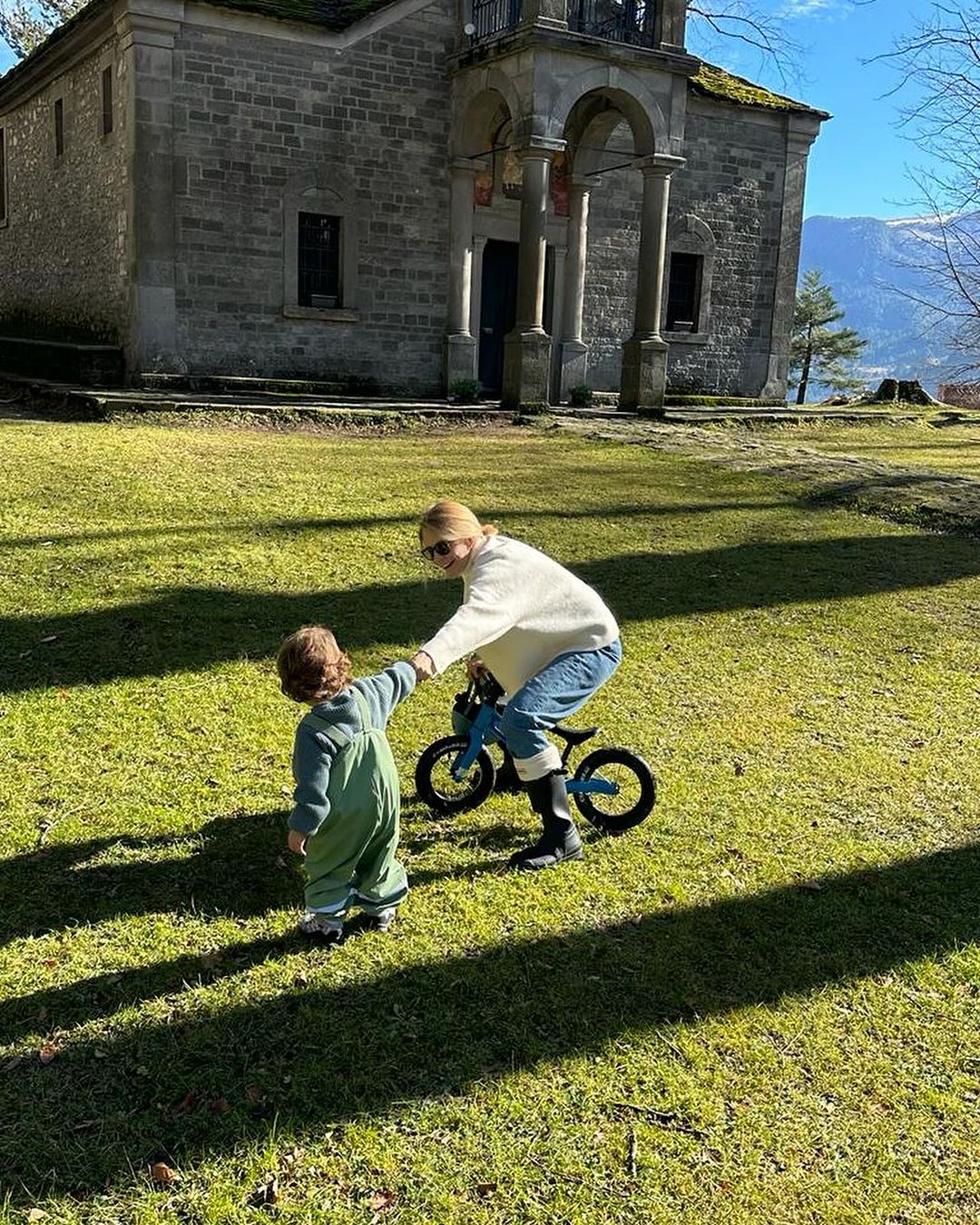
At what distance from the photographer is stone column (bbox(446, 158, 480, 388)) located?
1966 centimetres

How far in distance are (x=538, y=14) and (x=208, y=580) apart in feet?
44.2

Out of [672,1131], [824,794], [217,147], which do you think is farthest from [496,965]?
[217,147]

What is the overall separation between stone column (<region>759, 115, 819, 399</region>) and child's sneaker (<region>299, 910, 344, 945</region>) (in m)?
22.8

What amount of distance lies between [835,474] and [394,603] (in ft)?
25.4

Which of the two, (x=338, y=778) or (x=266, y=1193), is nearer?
(x=266, y=1193)

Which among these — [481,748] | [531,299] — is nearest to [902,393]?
[531,299]

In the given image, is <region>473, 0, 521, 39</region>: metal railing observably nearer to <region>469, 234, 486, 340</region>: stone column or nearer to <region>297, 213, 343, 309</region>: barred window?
<region>469, 234, 486, 340</region>: stone column

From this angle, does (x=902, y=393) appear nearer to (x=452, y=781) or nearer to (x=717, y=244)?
(x=717, y=244)

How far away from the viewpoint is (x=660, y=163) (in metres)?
18.5

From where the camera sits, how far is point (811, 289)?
236 ft

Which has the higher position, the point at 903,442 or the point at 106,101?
the point at 106,101

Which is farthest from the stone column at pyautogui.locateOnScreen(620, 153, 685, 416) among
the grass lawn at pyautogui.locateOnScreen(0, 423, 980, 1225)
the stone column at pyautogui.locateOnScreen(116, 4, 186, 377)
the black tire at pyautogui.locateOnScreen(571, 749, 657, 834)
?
the black tire at pyautogui.locateOnScreen(571, 749, 657, 834)

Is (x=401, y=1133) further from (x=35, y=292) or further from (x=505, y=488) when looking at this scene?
(x=35, y=292)

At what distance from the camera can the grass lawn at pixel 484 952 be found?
2.67 m
